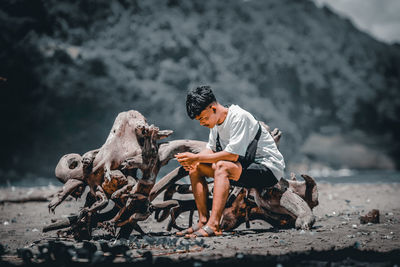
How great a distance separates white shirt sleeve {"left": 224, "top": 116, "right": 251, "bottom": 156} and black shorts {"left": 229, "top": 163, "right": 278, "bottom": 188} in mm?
297

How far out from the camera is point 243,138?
3.90m

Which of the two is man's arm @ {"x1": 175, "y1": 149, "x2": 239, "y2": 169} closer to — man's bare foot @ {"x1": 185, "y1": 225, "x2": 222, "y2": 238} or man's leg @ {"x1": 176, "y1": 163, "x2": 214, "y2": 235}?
man's leg @ {"x1": 176, "y1": 163, "x2": 214, "y2": 235}

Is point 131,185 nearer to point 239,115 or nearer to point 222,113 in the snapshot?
point 222,113

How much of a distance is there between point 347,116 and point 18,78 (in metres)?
58.3

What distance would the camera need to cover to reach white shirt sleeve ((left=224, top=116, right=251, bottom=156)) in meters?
3.87

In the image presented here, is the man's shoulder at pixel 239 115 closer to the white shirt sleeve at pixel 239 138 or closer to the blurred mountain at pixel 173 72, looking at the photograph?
the white shirt sleeve at pixel 239 138

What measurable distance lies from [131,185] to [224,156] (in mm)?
1223

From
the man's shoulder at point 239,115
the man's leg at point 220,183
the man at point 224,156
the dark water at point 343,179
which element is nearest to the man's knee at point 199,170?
the man at point 224,156

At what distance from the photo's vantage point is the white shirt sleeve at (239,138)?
3.87m

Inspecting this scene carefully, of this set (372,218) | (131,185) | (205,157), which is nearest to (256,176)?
(205,157)

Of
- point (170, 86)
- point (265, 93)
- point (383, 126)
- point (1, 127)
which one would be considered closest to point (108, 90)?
point (170, 86)

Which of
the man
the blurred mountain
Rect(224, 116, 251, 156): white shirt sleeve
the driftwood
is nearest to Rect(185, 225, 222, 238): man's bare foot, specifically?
the man

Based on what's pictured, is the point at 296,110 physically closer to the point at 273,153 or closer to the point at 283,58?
the point at 283,58

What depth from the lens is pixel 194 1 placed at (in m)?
68.6
